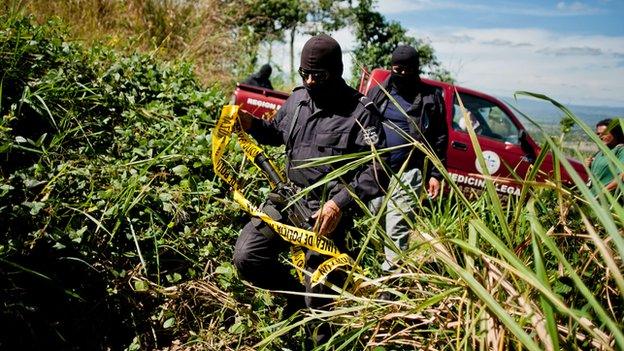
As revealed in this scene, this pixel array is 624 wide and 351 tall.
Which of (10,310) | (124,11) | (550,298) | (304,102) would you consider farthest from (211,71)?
(550,298)

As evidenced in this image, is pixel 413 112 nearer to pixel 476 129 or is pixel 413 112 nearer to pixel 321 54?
pixel 321 54

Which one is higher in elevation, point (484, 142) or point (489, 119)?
point (489, 119)

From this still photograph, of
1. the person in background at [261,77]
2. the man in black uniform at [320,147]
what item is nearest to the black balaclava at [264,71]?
the person in background at [261,77]

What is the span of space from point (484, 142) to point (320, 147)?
3971 millimetres

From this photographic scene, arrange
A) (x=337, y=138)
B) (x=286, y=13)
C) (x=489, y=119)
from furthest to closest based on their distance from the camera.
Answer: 1. (x=286, y=13)
2. (x=489, y=119)
3. (x=337, y=138)

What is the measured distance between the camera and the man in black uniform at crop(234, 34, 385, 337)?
2.42 metres

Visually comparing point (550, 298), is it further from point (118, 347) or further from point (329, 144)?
point (118, 347)

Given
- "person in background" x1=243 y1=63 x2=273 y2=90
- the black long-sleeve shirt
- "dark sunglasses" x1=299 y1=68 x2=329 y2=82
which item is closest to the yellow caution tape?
the black long-sleeve shirt

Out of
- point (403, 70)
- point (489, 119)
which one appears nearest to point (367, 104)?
point (403, 70)

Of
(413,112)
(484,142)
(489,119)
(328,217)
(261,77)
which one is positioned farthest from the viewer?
(261,77)

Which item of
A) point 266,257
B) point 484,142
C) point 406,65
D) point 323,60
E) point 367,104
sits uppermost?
point 323,60

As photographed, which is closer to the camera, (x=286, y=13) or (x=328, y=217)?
(x=328, y=217)

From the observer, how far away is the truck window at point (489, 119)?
598 cm

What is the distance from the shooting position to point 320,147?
98.3 inches
